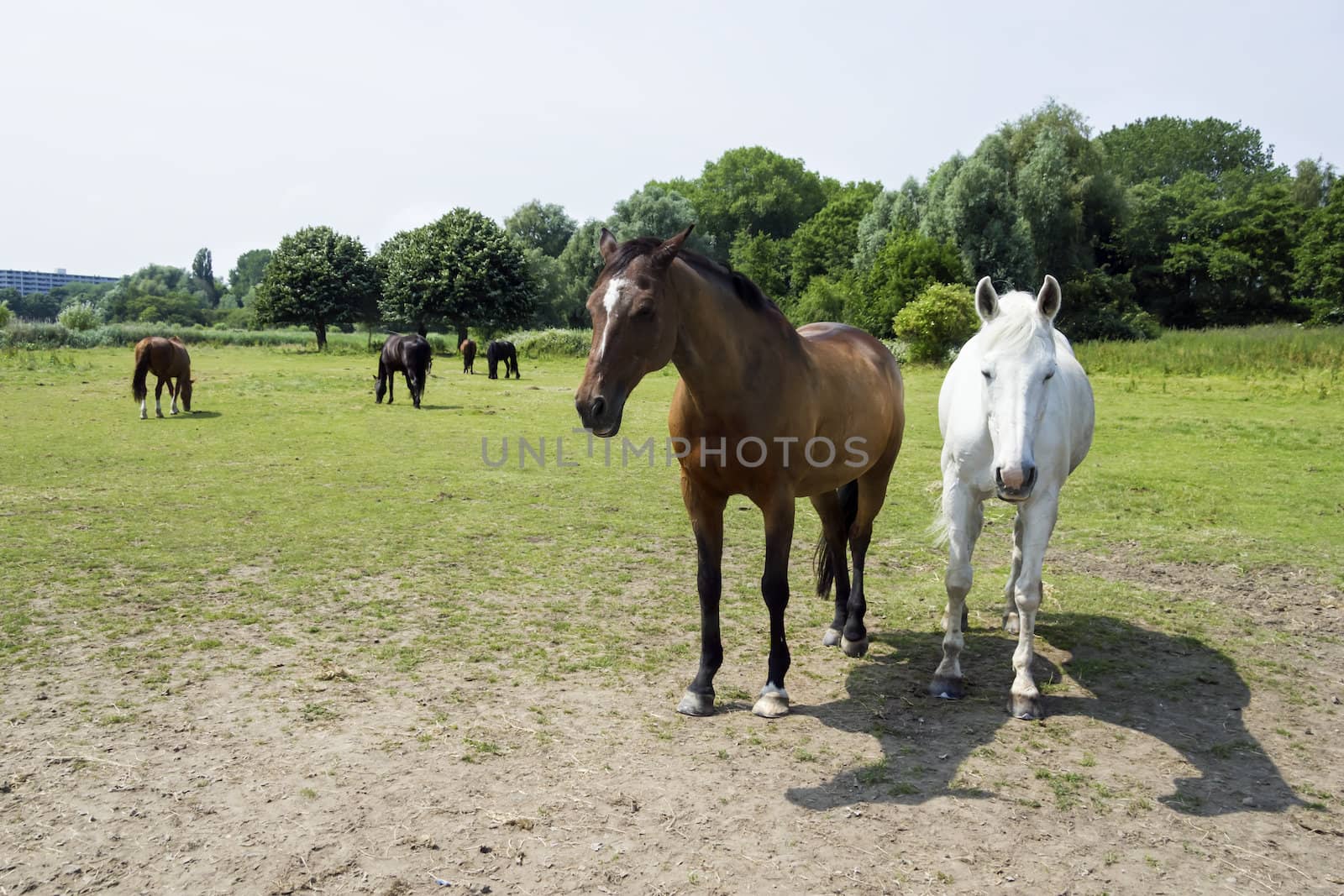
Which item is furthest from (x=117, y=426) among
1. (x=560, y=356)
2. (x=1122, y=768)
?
(x=560, y=356)

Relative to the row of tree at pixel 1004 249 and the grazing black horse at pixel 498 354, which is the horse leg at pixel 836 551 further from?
the row of tree at pixel 1004 249

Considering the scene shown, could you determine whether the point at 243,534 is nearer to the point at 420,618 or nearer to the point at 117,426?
the point at 420,618

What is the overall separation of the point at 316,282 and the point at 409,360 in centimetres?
3722

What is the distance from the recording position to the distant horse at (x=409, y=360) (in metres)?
18.9

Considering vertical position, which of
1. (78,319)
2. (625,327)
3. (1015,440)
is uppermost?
(78,319)

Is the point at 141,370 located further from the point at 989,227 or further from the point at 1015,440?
the point at 989,227

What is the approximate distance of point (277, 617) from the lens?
5344 millimetres

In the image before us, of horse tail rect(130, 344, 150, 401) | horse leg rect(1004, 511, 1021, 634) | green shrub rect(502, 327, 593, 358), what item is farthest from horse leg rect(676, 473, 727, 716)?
green shrub rect(502, 327, 593, 358)

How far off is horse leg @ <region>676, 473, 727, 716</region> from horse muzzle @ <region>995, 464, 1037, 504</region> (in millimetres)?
1272

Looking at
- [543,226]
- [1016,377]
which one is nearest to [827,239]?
[543,226]

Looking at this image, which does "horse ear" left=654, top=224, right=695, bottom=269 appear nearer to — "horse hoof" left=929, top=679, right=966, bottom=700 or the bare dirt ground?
the bare dirt ground

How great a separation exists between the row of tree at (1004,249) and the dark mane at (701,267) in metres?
30.4

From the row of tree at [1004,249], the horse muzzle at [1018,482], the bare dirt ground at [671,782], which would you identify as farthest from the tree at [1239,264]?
the horse muzzle at [1018,482]

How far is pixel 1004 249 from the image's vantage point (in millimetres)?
36594
